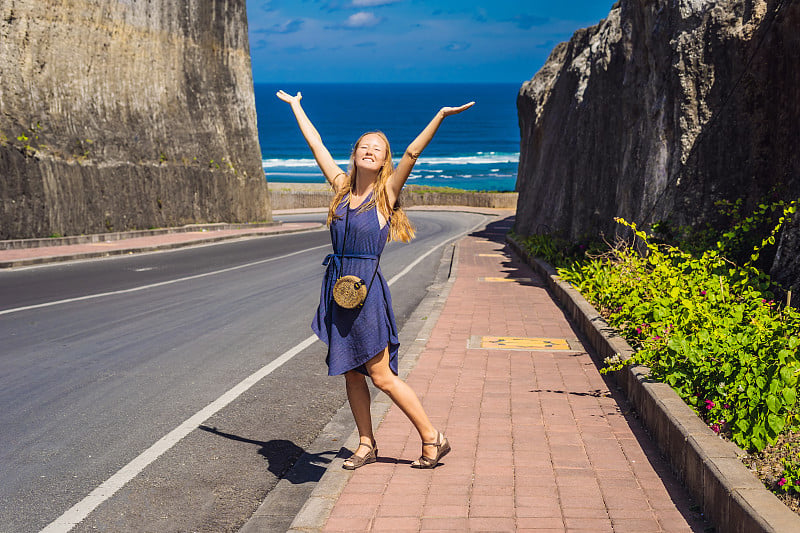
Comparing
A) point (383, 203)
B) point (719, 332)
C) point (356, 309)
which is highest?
point (383, 203)

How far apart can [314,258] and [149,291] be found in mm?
7737

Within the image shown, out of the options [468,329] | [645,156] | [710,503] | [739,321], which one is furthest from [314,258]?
[710,503]

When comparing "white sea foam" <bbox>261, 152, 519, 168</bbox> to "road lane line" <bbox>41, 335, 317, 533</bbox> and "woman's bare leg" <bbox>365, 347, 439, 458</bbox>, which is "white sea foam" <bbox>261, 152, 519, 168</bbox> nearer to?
"road lane line" <bbox>41, 335, 317, 533</bbox>

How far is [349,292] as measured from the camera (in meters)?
4.93

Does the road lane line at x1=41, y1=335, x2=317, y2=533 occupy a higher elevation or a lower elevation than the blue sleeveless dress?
lower

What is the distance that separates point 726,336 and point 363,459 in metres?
2.80

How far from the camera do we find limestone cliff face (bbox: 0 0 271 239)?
75.9 feet

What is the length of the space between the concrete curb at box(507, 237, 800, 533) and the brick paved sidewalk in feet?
0.40

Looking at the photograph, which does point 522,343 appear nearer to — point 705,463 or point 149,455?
point 149,455

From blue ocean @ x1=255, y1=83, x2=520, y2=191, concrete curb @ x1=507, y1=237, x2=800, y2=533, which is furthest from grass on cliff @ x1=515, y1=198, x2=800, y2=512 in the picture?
blue ocean @ x1=255, y1=83, x2=520, y2=191

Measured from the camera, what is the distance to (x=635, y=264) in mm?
10266

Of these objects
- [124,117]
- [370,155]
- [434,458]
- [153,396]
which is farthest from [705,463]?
[124,117]

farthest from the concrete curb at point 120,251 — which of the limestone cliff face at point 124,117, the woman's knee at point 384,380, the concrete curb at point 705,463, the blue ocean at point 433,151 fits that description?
the blue ocean at point 433,151

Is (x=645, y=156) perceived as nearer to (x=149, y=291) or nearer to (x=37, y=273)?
(x=149, y=291)
